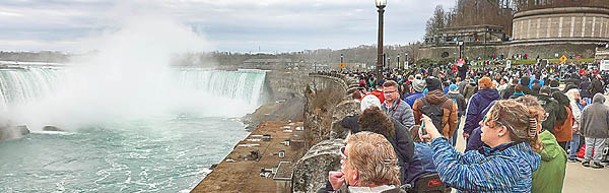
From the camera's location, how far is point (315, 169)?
3.69 m

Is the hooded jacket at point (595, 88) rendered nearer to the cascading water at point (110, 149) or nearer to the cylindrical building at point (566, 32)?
the cascading water at point (110, 149)

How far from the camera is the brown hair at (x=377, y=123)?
143 inches

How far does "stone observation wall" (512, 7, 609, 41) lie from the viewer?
6322 cm

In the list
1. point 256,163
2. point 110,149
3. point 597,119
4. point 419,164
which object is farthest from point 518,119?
point 110,149

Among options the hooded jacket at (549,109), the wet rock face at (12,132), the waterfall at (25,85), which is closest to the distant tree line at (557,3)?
the waterfall at (25,85)

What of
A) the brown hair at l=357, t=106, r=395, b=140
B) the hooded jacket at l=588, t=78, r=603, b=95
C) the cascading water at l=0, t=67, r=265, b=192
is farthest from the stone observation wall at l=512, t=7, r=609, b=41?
the brown hair at l=357, t=106, r=395, b=140

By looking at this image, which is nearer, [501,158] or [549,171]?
[501,158]

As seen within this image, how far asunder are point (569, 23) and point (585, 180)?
63.6 meters

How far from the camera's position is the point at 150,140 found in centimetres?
3231

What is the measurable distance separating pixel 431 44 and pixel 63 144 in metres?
60.5

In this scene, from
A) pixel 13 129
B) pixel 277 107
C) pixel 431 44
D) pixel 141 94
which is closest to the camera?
pixel 13 129

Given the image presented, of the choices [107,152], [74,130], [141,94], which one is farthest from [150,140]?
[141,94]

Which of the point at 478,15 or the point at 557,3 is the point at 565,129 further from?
the point at 478,15

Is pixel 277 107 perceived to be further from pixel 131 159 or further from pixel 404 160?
pixel 404 160
